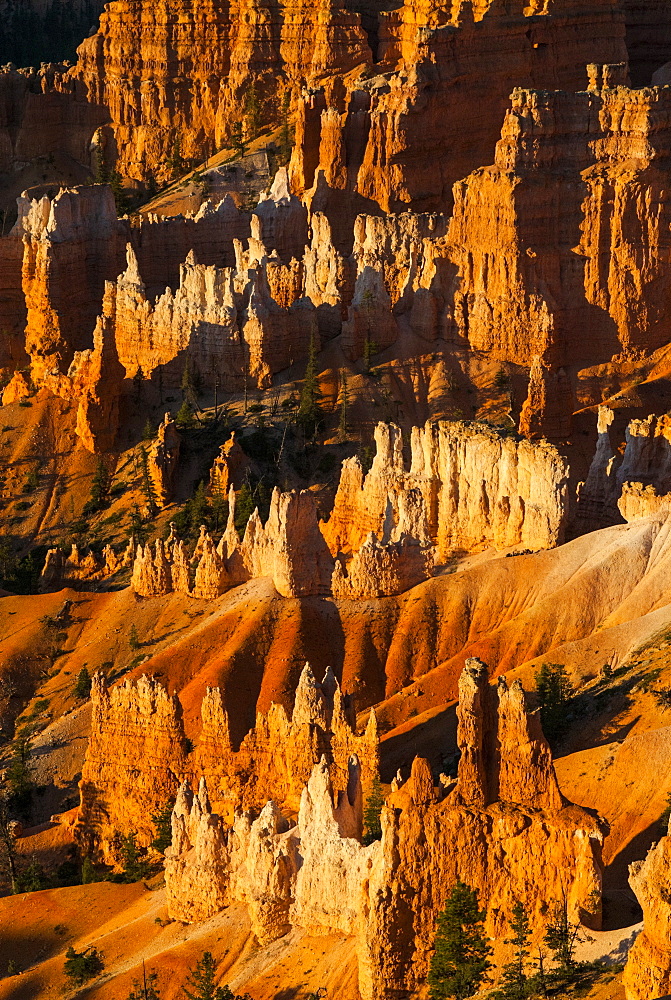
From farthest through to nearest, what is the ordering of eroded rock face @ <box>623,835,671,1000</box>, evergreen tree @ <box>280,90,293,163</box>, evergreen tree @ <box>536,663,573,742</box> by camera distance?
1. evergreen tree @ <box>280,90,293,163</box>
2. evergreen tree @ <box>536,663,573,742</box>
3. eroded rock face @ <box>623,835,671,1000</box>

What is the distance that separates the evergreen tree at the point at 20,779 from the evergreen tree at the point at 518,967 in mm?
33420

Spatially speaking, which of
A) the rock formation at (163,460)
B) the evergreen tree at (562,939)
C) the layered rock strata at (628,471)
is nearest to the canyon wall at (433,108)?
the rock formation at (163,460)

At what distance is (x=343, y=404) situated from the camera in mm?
119938

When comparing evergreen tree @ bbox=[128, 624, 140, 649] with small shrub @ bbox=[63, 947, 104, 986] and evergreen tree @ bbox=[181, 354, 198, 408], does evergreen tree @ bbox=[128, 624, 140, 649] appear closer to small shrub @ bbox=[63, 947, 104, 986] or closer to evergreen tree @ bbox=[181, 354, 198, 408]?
small shrub @ bbox=[63, 947, 104, 986]

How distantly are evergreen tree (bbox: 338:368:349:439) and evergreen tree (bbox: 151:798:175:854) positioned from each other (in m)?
31.9

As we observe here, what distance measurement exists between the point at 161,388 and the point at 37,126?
42056 millimetres

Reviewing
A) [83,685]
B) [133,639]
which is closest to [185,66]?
[133,639]

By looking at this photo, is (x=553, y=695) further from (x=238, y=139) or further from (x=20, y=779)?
(x=238, y=139)

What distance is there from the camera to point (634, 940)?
5938 centimetres

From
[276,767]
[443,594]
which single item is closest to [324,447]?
[443,594]

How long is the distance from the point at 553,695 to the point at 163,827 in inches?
601

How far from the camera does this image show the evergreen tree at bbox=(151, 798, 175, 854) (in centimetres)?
8656

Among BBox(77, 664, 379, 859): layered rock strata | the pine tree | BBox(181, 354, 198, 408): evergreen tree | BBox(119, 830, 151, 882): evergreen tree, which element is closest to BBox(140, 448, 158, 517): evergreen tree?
BBox(181, 354, 198, 408): evergreen tree

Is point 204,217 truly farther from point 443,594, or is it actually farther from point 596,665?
point 596,665
